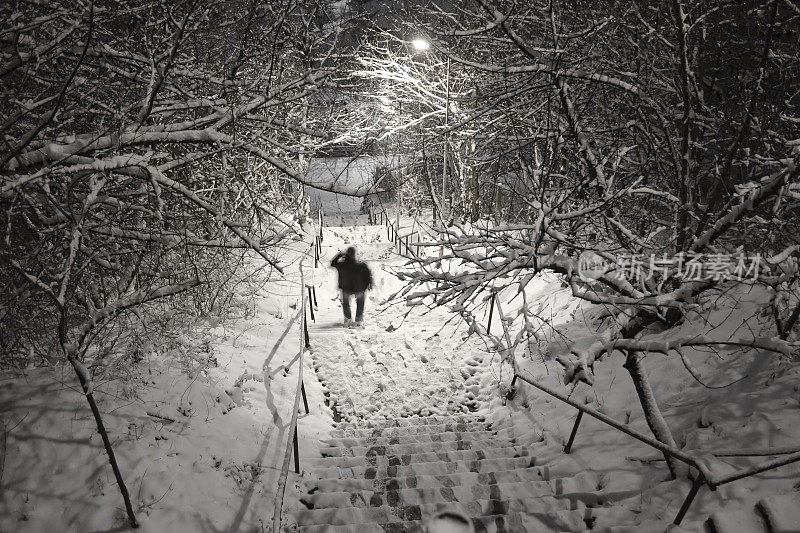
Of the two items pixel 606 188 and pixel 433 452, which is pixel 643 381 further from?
pixel 433 452

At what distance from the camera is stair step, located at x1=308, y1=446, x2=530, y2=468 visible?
18.4 feet

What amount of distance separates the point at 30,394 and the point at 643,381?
A: 22.4 ft

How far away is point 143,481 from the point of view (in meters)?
4.41

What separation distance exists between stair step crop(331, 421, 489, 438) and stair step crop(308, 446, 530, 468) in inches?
28.1

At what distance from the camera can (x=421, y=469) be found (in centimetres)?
535

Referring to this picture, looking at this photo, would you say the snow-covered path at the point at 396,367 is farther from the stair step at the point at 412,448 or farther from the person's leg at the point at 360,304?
the stair step at the point at 412,448

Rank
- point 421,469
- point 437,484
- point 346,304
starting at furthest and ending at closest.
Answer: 1. point 346,304
2. point 421,469
3. point 437,484

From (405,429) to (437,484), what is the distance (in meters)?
1.61

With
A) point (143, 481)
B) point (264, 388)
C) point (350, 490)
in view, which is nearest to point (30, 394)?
point (143, 481)

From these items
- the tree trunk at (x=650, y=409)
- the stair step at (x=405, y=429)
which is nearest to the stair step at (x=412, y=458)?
the stair step at (x=405, y=429)

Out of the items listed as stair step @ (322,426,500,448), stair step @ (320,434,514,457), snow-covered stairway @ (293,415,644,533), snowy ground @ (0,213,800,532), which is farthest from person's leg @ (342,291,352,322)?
stair step @ (320,434,514,457)

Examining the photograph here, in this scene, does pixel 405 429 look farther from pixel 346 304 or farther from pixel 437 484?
pixel 346 304

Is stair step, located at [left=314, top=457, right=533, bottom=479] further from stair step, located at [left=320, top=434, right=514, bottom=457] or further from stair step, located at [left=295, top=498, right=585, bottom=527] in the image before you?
stair step, located at [left=295, top=498, right=585, bottom=527]

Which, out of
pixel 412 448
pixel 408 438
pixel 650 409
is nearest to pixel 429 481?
pixel 412 448
